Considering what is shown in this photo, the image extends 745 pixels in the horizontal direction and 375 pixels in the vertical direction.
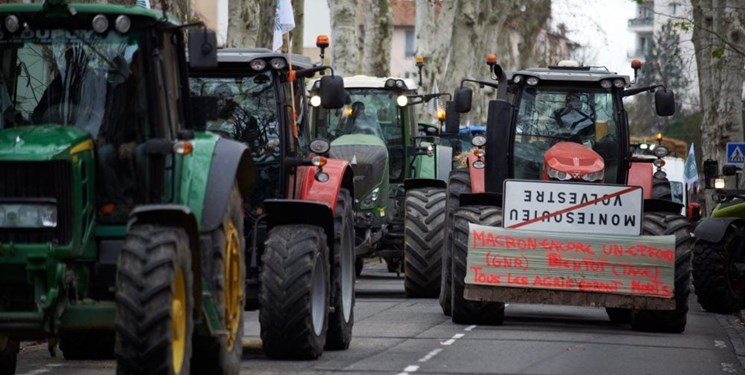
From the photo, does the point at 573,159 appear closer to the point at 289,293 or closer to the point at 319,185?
the point at 319,185

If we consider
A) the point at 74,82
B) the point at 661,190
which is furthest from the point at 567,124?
the point at 74,82

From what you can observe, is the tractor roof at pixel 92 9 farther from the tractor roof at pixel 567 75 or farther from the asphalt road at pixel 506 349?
the tractor roof at pixel 567 75

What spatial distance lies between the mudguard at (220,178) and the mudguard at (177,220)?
0.40 metres

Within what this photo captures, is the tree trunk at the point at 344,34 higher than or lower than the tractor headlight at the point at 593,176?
higher

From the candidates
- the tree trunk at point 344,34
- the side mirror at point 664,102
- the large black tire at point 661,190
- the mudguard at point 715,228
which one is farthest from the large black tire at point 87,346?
the tree trunk at point 344,34

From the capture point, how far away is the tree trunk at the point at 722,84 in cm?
3688

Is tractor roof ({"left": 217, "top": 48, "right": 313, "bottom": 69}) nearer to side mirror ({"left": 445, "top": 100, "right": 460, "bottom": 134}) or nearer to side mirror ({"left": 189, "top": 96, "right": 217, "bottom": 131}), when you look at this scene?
side mirror ({"left": 189, "top": 96, "right": 217, "bottom": 131})

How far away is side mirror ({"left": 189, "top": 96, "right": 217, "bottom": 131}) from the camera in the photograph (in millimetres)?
12508

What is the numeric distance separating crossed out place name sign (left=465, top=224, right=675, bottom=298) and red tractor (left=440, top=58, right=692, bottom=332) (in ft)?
0.03

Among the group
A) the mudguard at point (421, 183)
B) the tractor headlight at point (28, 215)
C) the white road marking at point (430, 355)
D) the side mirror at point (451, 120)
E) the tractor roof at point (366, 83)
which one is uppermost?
the tractor roof at point (366, 83)

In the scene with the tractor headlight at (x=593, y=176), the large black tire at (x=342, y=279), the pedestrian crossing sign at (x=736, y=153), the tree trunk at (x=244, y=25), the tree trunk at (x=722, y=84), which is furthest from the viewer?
the tree trunk at (x=722, y=84)

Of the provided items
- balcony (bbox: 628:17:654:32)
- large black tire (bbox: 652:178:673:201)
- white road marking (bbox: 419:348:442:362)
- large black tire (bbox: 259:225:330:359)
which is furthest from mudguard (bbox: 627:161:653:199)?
balcony (bbox: 628:17:654:32)

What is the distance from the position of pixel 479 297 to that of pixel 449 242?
1.53 meters

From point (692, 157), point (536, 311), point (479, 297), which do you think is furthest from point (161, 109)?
point (692, 157)
